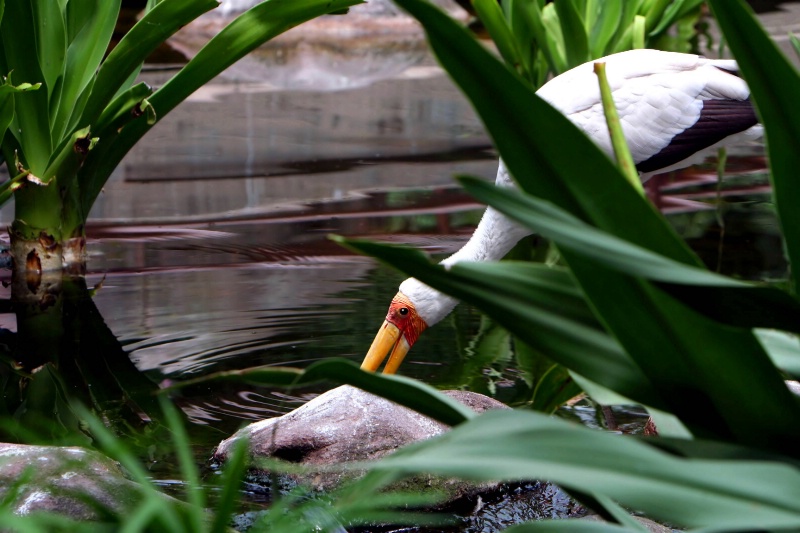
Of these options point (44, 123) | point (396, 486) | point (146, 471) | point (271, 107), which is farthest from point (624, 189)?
point (271, 107)

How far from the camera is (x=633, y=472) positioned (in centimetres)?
91

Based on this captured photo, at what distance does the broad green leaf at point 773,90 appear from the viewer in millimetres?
1104

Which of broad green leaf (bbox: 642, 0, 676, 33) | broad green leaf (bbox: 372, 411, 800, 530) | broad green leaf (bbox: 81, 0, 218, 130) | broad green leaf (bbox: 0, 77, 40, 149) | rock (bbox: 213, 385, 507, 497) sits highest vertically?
broad green leaf (bbox: 642, 0, 676, 33)

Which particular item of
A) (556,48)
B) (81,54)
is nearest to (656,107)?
(556,48)

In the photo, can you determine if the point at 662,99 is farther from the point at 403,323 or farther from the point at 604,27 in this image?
the point at 604,27

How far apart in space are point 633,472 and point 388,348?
2.43 m

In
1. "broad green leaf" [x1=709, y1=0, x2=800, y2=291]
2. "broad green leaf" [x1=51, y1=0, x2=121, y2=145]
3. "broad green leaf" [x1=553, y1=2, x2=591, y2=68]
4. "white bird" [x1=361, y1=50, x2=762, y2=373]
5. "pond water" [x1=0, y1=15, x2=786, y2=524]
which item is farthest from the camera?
"broad green leaf" [x1=553, y1=2, x2=591, y2=68]

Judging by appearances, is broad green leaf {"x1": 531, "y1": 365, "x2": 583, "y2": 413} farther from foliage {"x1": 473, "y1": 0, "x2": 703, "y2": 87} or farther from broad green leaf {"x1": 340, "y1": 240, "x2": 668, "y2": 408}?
foliage {"x1": 473, "y1": 0, "x2": 703, "y2": 87}

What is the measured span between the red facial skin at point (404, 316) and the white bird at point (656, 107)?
1.20ft

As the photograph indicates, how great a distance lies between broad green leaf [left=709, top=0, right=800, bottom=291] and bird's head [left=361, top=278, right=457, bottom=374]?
2155mm

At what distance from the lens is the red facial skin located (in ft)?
10.9

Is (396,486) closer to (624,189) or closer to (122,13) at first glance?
(624,189)

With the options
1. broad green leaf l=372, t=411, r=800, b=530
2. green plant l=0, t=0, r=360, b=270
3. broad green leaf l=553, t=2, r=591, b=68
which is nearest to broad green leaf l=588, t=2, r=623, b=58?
broad green leaf l=553, t=2, r=591, b=68

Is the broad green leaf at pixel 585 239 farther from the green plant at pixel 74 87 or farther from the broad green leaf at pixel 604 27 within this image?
the broad green leaf at pixel 604 27
